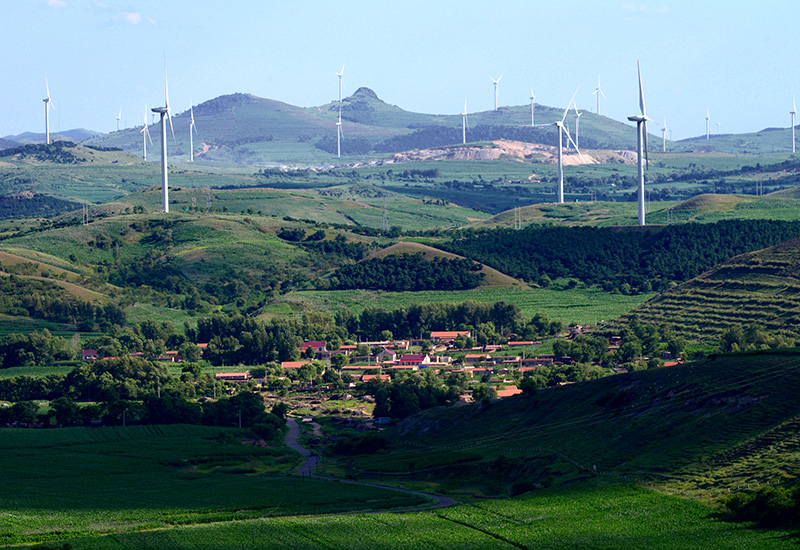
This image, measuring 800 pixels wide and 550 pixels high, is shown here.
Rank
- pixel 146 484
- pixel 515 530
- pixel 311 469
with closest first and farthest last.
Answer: pixel 515 530 < pixel 146 484 < pixel 311 469

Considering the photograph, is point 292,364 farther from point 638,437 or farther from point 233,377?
point 638,437

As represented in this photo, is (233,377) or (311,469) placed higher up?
(311,469)

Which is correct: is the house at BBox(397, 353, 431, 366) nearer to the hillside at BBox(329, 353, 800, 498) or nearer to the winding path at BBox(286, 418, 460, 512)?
the winding path at BBox(286, 418, 460, 512)

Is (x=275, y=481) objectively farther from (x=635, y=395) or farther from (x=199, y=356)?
(x=199, y=356)

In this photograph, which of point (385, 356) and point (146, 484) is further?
point (385, 356)

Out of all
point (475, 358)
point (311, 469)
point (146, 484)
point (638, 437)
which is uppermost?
point (638, 437)

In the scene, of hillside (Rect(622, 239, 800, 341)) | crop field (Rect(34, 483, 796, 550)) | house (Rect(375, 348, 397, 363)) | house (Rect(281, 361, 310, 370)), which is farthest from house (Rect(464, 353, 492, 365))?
crop field (Rect(34, 483, 796, 550))

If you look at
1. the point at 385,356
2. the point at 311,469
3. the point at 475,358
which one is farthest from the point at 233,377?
the point at 311,469
